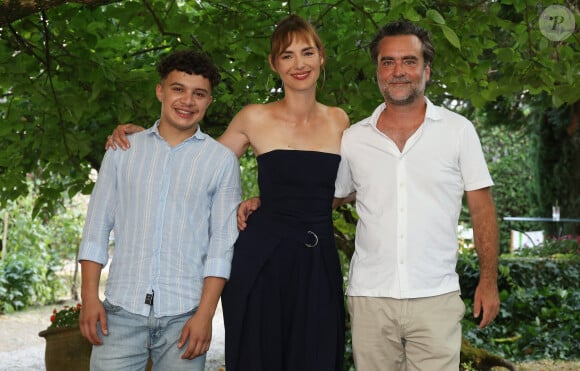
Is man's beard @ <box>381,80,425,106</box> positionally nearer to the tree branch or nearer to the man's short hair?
the man's short hair

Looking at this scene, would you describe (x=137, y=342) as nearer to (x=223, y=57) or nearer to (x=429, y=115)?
(x=429, y=115)

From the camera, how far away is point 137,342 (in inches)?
105

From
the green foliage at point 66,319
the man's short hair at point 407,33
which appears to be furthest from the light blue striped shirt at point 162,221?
the green foliage at point 66,319

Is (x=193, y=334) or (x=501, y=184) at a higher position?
(x=501, y=184)

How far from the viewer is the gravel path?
8023mm

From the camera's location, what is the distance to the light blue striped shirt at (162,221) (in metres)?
2.69

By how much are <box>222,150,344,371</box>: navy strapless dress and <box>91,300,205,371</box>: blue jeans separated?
285mm

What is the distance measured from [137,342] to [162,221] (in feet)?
1.31

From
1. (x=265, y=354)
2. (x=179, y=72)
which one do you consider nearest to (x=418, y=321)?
(x=265, y=354)

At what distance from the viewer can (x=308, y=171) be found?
3037 mm

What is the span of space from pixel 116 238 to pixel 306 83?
2.95 ft

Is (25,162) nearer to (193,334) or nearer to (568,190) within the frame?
(193,334)

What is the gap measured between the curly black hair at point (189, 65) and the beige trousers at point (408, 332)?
0.95 metres

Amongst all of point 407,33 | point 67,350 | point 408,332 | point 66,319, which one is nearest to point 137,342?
point 408,332
